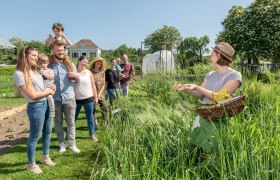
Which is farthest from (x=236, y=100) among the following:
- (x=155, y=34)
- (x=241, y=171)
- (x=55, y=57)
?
(x=155, y=34)

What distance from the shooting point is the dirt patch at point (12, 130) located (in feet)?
17.6

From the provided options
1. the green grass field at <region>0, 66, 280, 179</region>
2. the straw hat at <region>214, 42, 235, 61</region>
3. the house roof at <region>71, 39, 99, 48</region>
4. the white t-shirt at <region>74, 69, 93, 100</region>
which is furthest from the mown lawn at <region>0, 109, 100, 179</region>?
the house roof at <region>71, 39, 99, 48</region>

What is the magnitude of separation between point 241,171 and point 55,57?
3192mm

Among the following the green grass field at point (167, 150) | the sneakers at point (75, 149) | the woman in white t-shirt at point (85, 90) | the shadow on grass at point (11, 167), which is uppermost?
the woman in white t-shirt at point (85, 90)

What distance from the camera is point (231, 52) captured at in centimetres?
277

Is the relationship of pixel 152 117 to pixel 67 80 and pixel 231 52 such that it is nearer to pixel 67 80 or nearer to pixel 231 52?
pixel 231 52

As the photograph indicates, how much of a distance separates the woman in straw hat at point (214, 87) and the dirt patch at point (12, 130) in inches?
144

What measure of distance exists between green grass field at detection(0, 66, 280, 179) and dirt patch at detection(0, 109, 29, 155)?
363 millimetres

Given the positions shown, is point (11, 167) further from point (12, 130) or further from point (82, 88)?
point (12, 130)

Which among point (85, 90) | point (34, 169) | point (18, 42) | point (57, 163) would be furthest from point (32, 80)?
point (18, 42)

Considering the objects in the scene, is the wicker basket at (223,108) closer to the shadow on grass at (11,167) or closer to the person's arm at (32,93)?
the person's arm at (32,93)

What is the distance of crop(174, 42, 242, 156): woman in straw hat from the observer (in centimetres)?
256

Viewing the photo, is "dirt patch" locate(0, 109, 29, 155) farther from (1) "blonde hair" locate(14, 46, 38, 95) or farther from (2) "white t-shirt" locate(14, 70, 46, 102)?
(1) "blonde hair" locate(14, 46, 38, 95)

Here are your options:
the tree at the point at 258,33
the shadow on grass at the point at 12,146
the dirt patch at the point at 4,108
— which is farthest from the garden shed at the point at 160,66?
the tree at the point at 258,33
